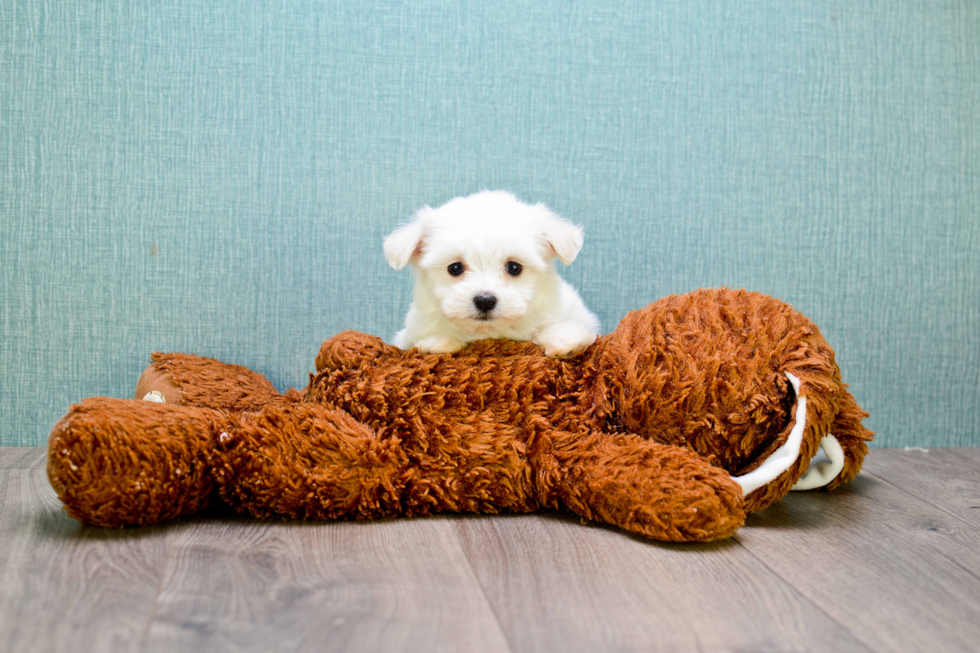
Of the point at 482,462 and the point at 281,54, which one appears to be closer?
the point at 482,462

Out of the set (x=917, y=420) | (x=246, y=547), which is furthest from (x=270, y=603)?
(x=917, y=420)

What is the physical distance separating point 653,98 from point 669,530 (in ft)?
4.32

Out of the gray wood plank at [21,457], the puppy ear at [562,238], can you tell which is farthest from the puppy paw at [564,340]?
the gray wood plank at [21,457]

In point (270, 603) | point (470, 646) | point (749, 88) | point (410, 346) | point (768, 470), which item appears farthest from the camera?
point (749, 88)

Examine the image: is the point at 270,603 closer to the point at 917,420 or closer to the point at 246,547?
the point at 246,547

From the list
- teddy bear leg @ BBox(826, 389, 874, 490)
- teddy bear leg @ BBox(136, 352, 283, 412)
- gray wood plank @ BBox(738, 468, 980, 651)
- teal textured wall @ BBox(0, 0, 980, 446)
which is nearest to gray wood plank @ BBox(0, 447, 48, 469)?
teal textured wall @ BBox(0, 0, 980, 446)

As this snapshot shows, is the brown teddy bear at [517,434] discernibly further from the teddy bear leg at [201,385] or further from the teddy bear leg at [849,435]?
the teddy bear leg at [201,385]

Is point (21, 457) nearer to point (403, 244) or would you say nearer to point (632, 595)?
point (403, 244)

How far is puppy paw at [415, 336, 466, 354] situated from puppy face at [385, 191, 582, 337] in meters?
0.06

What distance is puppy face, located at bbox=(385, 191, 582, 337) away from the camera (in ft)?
4.89

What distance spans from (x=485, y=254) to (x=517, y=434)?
0.37 meters

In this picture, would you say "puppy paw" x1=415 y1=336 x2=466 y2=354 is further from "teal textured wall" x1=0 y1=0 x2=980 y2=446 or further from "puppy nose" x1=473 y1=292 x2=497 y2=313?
"teal textured wall" x1=0 y1=0 x2=980 y2=446

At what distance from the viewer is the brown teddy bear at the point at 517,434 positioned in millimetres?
1264

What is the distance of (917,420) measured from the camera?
7.38 ft
